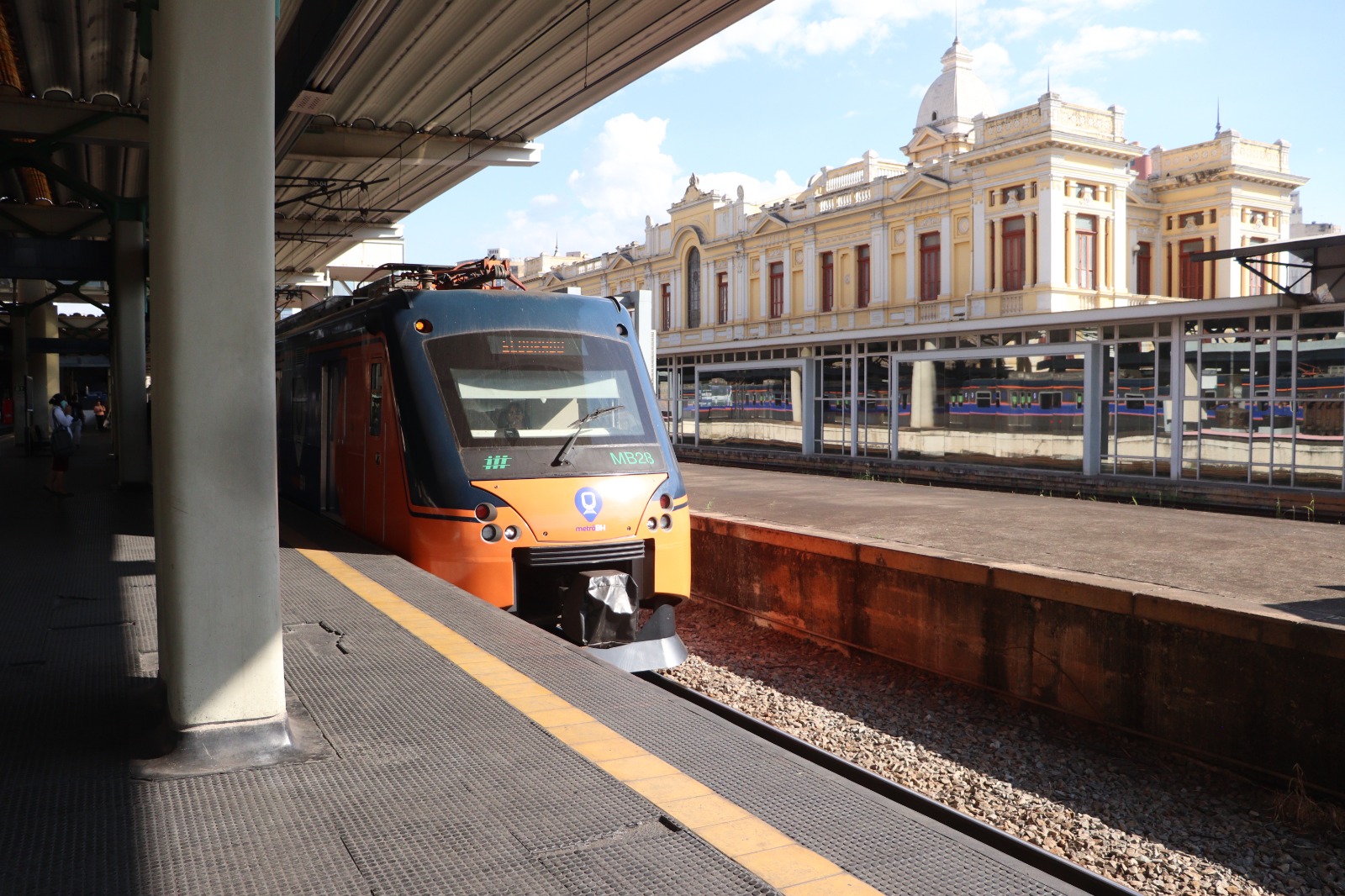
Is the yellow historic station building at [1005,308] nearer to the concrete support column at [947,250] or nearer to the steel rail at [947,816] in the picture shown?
the concrete support column at [947,250]

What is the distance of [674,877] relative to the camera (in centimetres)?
284

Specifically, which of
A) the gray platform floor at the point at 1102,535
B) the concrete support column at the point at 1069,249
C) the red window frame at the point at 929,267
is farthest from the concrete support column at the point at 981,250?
the gray platform floor at the point at 1102,535

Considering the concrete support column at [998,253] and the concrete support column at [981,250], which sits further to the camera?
the concrete support column at [981,250]

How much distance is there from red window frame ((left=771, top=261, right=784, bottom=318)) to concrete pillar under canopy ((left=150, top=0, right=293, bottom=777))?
36.0 m

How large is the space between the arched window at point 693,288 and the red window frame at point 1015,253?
1427cm

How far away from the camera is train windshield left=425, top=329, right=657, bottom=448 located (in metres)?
7.52

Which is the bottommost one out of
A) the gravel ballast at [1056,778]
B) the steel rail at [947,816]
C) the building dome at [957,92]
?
the gravel ballast at [1056,778]

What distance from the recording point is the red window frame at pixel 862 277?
118ft

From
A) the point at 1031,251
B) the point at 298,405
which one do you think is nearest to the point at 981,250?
the point at 1031,251

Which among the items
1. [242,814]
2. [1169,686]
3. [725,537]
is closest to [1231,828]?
[1169,686]

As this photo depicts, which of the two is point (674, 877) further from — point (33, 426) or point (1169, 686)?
point (33, 426)

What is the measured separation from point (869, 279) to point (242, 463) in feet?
110

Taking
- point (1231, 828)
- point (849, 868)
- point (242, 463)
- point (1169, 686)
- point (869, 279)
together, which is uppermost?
point (869, 279)

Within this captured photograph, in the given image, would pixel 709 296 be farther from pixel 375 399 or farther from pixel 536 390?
pixel 536 390
